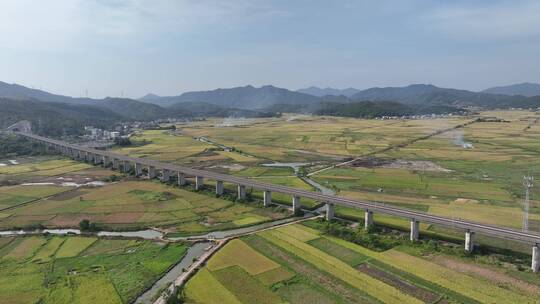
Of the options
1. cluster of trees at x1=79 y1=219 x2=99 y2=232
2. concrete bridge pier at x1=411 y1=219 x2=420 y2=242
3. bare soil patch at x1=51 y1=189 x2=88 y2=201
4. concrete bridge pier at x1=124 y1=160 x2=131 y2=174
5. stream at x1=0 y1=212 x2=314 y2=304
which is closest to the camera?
stream at x1=0 y1=212 x2=314 y2=304

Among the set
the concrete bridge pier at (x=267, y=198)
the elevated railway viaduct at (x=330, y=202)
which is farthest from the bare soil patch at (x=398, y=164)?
the concrete bridge pier at (x=267, y=198)

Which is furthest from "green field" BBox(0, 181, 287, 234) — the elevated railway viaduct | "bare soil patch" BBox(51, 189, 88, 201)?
the elevated railway viaduct

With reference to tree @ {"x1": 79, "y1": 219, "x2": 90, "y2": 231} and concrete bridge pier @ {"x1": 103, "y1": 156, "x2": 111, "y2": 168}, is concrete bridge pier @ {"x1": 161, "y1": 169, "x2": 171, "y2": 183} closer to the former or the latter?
tree @ {"x1": 79, "y1": 219, "x2": 90, "y2": 231}

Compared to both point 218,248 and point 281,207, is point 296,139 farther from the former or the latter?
point 218,248

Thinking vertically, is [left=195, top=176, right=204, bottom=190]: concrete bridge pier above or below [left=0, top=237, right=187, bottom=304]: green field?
above

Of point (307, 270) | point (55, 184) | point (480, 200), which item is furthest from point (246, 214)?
point (55, 184)

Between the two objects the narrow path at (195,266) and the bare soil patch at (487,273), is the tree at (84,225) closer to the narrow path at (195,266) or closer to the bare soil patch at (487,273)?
the narrow path at (195,266)

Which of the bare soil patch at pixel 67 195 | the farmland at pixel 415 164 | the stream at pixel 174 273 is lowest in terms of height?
the stream at pixel 174 273
